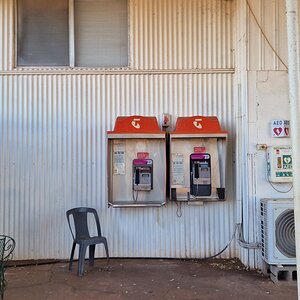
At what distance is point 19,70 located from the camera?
590 cm

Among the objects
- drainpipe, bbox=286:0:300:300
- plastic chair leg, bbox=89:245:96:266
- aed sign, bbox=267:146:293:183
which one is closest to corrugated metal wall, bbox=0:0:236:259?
plastic chair leg, bbox=89:245:96:266

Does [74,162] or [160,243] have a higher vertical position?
[74,162]

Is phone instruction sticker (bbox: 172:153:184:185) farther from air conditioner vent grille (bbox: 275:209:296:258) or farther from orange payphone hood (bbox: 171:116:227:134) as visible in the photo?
air conditioner vent grille (bbox: 275:209:296:258)

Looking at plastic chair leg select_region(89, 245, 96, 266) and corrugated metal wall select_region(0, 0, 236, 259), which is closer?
plastic chair leg select_region(89, 245, 96, 266)

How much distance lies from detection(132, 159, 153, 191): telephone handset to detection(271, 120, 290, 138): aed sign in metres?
1.81

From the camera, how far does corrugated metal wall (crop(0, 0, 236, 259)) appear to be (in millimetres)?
5863

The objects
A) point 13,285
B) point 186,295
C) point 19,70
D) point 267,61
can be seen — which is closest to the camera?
point 186,295

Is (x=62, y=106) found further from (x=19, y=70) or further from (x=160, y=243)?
(x=160, y=243)

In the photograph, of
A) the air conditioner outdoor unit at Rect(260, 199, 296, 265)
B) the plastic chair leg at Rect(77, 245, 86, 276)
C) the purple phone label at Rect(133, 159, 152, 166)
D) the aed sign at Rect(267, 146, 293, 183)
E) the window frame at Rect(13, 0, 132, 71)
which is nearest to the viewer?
the air conditioner outdoor unit at Rect(260, 199, 296, 265)

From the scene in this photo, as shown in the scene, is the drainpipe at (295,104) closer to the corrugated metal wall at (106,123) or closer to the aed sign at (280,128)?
the aed sign at (280,128)

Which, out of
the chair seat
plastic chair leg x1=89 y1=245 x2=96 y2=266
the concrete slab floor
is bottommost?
the concrete slab floor

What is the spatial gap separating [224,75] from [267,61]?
27.7 inches

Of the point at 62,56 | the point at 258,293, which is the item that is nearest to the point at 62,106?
the point at 62,56

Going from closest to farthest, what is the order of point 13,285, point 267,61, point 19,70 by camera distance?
point 13,285
point 267,61
point 19,70
